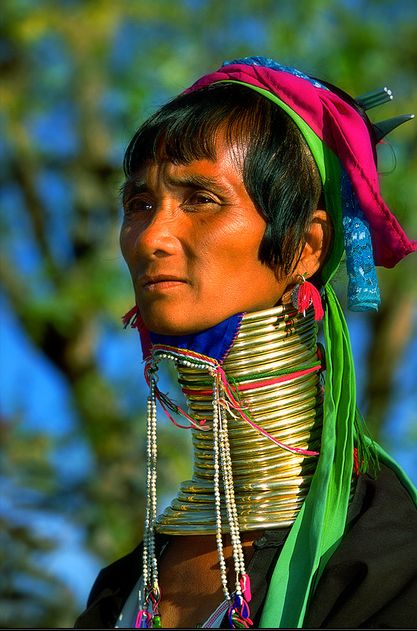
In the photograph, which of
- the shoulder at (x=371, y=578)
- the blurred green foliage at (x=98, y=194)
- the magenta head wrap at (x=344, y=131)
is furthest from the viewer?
the blurred green foliage at (x=98, y=194)

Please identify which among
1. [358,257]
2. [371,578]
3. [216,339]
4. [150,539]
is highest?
[358,257]

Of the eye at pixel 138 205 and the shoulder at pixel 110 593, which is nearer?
the eye at pixel 138 205

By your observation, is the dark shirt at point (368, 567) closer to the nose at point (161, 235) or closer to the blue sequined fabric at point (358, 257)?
the blue sequined fabric at point (358, 257)

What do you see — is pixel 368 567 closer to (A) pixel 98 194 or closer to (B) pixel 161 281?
(B) pixel 161 281

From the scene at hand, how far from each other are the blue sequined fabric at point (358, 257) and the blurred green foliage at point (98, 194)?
401 centimetres

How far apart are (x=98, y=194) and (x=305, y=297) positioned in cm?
568

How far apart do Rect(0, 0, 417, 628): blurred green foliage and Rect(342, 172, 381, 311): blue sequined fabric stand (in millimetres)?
4014

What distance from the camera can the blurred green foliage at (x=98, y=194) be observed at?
23.0 ft

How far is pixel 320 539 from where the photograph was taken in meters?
2.15

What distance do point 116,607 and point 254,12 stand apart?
5560 millimetres

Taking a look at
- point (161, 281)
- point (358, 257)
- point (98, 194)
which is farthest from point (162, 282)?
point (98, 194)

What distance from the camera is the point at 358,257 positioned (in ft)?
7.93

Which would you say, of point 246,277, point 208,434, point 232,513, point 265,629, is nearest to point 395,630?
point 265,629

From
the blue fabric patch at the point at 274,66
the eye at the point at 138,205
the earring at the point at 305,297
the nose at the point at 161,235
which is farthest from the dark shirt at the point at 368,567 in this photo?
the blue fabric patch at the point at 274,66
